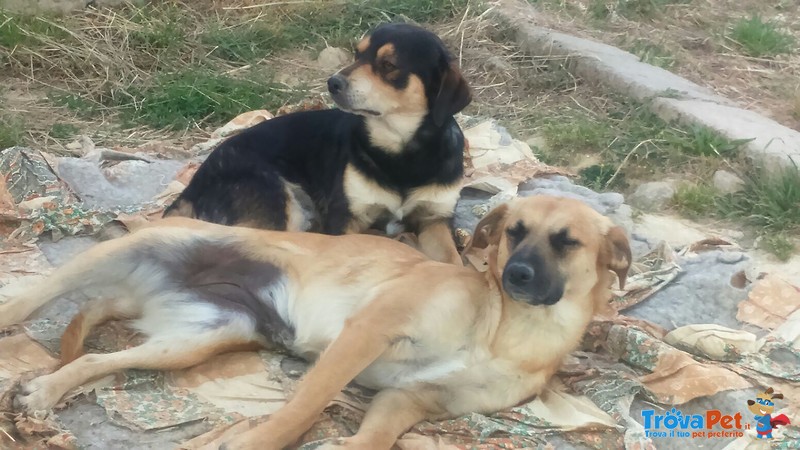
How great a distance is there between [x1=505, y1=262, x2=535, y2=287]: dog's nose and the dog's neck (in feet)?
4.59

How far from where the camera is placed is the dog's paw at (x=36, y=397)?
2883 millimetres

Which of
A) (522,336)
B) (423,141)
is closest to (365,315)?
(522,336)

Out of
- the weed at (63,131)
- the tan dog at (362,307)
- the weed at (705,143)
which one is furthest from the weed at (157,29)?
the weed at (705,143)

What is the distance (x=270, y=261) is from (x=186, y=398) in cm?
69

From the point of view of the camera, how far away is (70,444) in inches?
108

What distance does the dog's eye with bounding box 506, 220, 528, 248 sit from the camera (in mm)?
3285

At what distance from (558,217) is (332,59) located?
4.96m

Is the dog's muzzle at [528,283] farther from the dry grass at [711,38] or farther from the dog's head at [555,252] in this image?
the dry grass at [711,38]

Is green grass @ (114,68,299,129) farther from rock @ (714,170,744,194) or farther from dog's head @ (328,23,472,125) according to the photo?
rock @ (714,170,744,194)

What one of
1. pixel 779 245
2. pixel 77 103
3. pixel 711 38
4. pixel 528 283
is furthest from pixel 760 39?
pixel 77 103

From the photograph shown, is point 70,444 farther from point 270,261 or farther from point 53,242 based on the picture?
point 53,242

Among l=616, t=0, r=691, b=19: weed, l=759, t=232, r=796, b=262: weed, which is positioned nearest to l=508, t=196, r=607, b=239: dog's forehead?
l=759, t=232, r=796, b=262: weed

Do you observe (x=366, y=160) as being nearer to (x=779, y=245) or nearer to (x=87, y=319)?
(x=87, y=319)

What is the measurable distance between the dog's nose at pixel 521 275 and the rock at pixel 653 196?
9.15 ft
